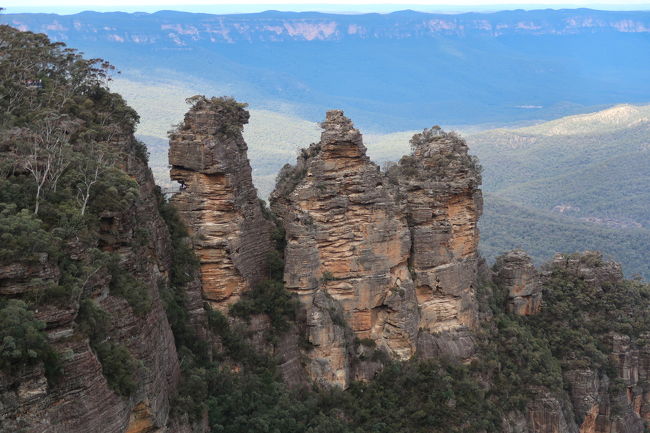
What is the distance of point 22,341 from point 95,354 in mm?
2871

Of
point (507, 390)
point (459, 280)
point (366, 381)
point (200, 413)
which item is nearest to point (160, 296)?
point (200, 413)

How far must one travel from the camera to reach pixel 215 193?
3612 cm

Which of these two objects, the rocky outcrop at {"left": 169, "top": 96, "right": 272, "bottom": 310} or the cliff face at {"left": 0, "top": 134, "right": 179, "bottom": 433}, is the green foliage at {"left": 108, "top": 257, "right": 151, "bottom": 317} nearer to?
the cliff face at {"left": 0, "top": 134, "right": 179, "bottom": 433}

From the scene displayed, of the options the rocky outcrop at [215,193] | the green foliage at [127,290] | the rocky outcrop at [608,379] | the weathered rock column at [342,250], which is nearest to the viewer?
the green foliage at [127,290]

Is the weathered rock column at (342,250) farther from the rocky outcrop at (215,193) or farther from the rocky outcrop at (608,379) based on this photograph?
the rocky outcrop at (608,379)

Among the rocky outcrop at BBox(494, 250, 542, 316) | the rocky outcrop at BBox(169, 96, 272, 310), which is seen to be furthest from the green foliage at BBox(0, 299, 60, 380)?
the rocky outcrop at BBox(494, 250, 542, 316)

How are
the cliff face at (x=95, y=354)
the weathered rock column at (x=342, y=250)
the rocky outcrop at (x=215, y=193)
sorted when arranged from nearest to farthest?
the cliff face at (x=95, y=354) < the rocky outcrop at (x=215, y=193) < the weathered rock column at (x=342, y=250)

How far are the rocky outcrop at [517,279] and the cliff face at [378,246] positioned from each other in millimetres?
5847

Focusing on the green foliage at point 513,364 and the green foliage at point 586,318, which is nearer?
the green foliage at point 513,364

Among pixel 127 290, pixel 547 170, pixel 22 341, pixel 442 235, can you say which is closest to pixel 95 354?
pixel 22 341

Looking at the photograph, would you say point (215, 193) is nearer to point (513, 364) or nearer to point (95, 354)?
point (95, 354)

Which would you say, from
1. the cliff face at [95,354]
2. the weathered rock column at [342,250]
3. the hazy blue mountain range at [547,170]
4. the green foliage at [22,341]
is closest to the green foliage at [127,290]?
the cliff face at [95,354]

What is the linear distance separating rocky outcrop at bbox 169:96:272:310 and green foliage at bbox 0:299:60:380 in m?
14.1

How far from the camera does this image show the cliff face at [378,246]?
38094mm
